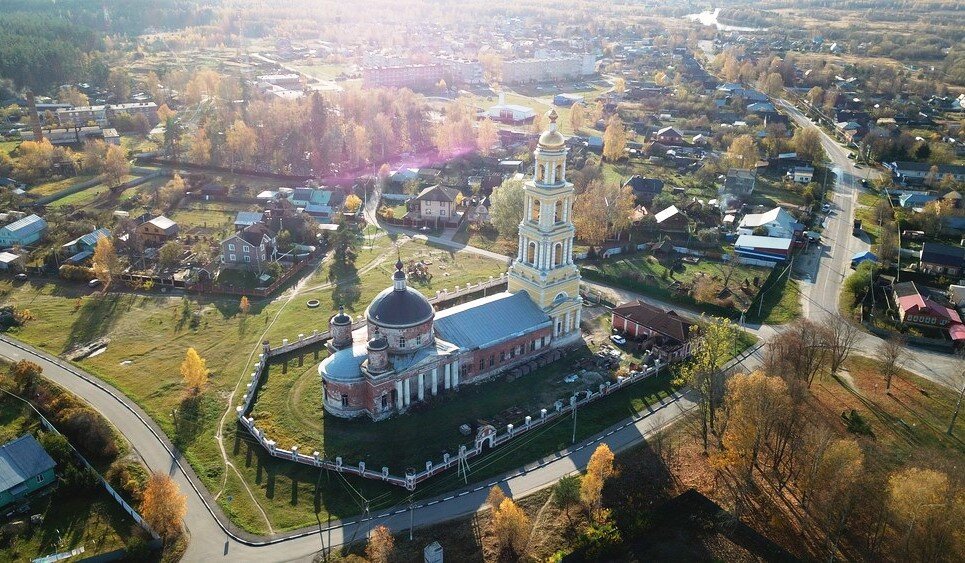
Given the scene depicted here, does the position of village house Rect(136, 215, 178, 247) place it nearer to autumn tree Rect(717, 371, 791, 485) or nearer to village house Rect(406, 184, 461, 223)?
village house Rect(406, 184, 461, 223)

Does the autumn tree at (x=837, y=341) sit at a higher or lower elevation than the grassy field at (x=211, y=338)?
higher

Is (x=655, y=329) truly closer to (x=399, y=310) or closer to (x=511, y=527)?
(x=399, y=310)

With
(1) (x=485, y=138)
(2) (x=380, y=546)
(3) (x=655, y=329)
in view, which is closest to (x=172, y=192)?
(1) (x=485, y=138)

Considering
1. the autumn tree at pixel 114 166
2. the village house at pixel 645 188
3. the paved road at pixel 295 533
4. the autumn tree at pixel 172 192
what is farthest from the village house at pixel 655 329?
the autumn tree at pixel 114 166

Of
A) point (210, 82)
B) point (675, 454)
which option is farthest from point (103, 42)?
point (675, 454)

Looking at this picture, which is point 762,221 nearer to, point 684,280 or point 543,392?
point 684,280

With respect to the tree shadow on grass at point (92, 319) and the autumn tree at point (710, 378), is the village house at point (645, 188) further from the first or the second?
the tree shadow on grass at point (92, 319)
